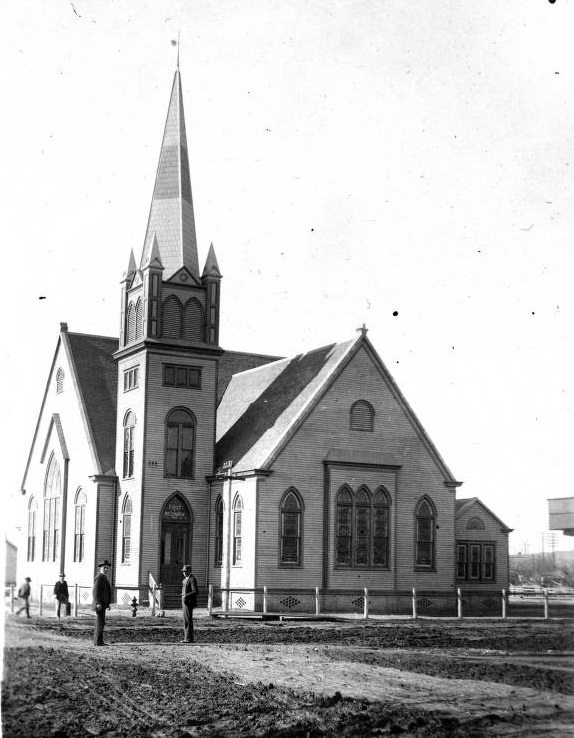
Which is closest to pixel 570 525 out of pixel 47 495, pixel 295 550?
pixel 295 550

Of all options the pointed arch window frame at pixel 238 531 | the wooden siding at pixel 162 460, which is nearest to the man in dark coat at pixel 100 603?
the pointed arch window frame at pixel 238 531

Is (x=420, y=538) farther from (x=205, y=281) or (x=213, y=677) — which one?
(x=213, y=677)

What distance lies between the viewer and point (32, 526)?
50.8 metres

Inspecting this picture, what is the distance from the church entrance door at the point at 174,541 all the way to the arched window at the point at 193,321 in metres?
6.51

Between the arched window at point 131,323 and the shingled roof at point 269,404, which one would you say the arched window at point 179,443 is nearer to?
the shingled roof at point 269,404

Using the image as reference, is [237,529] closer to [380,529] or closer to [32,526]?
[380,529]

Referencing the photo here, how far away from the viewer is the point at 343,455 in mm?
40406

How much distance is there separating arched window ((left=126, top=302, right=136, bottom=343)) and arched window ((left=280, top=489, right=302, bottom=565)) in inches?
372

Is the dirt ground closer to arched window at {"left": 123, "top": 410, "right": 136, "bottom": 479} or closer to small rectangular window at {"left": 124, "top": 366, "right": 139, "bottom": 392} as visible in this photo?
arched window at {"left": 123, "top": 410, "right": 136, "bottom": 479}

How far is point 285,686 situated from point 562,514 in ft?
18.6

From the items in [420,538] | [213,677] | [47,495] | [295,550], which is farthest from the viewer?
[47,495]

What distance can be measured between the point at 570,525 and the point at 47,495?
3977 cm

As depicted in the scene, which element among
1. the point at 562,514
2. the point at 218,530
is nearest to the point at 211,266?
the point at 218,530

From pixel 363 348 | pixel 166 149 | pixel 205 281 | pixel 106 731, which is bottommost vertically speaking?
pixel 106 731
